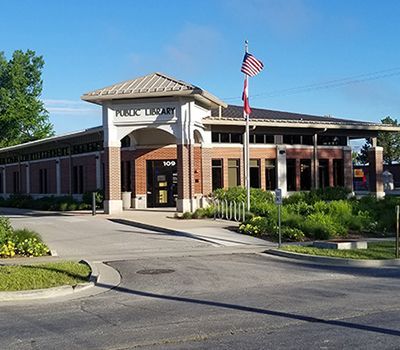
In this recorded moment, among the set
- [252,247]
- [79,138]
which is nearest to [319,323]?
[252,247]

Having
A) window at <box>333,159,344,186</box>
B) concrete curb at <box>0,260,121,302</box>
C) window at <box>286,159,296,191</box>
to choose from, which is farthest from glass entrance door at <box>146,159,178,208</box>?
concrete curb at <box>0,260,121,302</box>

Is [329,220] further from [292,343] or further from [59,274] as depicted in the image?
[292,343]

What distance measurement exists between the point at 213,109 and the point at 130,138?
5.57 metres

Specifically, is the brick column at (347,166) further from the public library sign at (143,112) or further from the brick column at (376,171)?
the public library sign at (143,112)

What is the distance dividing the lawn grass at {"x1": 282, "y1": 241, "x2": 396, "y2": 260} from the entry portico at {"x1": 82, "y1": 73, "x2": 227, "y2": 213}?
471 inches

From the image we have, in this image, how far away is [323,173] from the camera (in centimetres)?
3569

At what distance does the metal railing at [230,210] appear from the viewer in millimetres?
23234

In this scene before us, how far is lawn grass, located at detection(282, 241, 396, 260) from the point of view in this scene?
544 inches

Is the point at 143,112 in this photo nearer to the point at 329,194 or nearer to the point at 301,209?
the point at 301,209

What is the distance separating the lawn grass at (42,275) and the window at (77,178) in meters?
24.8

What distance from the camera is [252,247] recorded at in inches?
643

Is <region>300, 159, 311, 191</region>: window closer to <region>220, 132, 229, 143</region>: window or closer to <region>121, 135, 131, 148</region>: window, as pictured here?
<region>220, 132, 229, 143</region>: window

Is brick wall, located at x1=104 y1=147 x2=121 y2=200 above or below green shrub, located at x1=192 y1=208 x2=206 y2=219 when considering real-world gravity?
above

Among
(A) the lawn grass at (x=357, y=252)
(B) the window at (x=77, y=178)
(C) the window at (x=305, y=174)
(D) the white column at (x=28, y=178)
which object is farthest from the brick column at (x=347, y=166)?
(D) the white column at (x=28, y=178)
